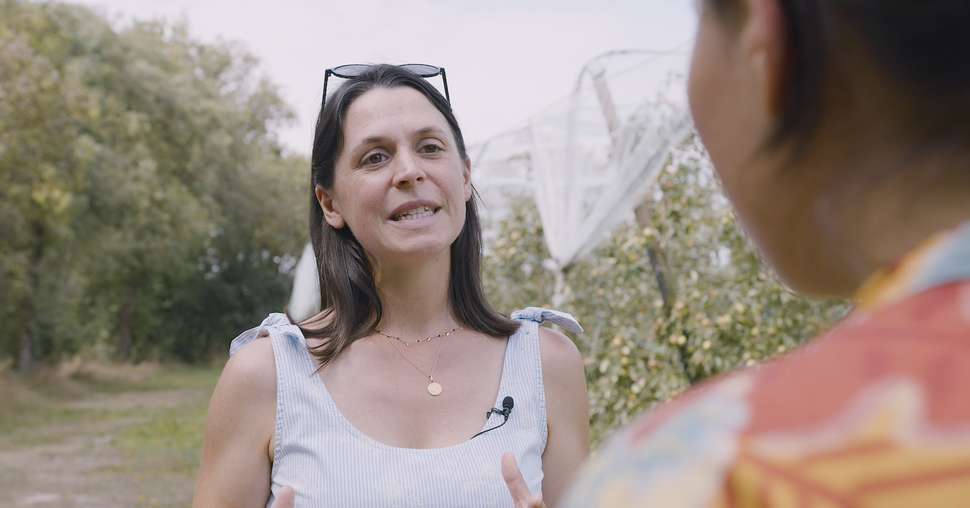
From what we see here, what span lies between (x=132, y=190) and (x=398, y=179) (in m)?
19.6

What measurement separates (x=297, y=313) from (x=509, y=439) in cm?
882

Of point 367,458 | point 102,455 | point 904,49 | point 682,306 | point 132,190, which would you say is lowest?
point 102,455

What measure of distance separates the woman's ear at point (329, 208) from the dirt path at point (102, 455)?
8321mm

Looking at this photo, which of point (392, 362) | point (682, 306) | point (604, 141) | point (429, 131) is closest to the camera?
point (392, 362)

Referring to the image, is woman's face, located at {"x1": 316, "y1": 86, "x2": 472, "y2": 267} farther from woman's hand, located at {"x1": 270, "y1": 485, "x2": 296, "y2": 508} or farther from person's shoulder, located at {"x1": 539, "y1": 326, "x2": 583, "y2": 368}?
woman's hand, located at {"x1": 270, "y1": 485, "x2": 296, "y2": 508}

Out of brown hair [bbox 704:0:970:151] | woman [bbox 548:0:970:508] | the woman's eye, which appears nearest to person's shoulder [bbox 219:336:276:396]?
the woman's eye

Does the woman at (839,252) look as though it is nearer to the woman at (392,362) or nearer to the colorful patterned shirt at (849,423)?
the colorful patterned shirt at (849,423)

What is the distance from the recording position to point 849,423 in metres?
0.42

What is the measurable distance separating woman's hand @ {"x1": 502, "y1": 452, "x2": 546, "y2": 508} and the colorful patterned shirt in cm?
116

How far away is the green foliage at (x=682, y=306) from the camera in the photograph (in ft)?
16.5

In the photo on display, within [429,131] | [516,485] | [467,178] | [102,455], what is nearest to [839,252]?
[516,485]

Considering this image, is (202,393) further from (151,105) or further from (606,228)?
(606,228)

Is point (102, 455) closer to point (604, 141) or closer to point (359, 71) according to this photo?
point (604, 141)

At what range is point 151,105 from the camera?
72.3ft
